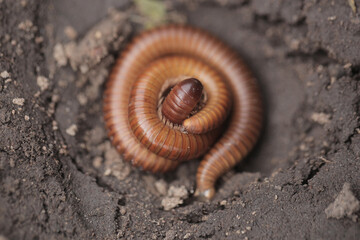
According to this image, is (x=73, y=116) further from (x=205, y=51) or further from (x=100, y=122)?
(x=205, y=51)

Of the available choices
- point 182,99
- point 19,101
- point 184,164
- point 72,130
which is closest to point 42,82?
point 19,101

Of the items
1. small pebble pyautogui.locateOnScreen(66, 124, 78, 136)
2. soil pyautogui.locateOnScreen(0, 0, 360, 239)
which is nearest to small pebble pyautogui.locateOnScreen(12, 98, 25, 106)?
soil pyautogui.locateOnScreen(0, 0, 360, 239)

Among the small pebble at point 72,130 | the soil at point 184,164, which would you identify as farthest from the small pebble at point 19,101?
the small pebble at point 72,130

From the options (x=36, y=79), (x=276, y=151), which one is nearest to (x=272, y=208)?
(x=276, y=151)

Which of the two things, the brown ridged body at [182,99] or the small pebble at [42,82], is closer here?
the brown ridged body at [182,99]

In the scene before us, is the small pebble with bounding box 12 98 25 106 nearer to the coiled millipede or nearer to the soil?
the soil

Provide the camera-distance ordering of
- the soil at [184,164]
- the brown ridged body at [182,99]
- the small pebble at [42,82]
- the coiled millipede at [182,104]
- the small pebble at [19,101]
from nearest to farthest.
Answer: the soil at [184,164], the small pebble at [19,101], the brown ridged body at [182,99], the coiled millipede at [182,104], the small pebble at [42,82]

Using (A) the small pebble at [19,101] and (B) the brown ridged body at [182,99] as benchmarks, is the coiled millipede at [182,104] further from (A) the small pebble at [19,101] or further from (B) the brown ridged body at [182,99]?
(A) the small pebble at [19,101]

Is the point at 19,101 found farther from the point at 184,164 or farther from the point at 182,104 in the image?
the point at 184,164
